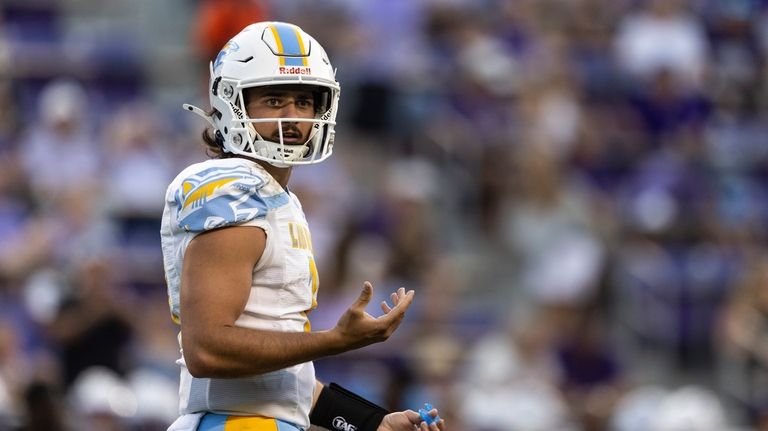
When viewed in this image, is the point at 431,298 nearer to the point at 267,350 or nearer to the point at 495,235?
the point at 495,235

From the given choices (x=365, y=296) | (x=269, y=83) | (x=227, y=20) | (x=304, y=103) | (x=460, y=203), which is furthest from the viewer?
(x=460, y=203)

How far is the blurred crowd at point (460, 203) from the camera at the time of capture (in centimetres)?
1009

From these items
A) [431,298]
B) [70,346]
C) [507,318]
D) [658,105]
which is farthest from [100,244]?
[658,105]

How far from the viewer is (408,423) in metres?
4.93

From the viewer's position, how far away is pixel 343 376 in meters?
10.3

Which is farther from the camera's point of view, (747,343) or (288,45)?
(747,343)

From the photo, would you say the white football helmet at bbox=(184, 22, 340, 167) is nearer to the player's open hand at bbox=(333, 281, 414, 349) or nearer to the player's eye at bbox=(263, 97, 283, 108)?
the player's eye at bbox=(263, 97, 283, 108)

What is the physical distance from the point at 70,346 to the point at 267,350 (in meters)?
5.54

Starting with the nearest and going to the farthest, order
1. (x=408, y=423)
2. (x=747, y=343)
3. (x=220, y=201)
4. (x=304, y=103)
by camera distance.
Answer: (x=220, y=201)
(x=304, y=103)
(x=408, y=423)
(x=747, y=343)

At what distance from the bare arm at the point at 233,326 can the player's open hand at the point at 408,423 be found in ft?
2.07

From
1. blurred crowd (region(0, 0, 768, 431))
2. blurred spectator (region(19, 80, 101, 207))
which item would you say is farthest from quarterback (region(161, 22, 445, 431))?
blurred spectator (region(19, 80, 101, 207))

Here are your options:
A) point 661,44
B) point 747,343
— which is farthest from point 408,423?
point 661,44

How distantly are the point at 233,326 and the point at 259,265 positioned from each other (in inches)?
9.6

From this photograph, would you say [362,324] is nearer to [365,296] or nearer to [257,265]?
[365,296]
